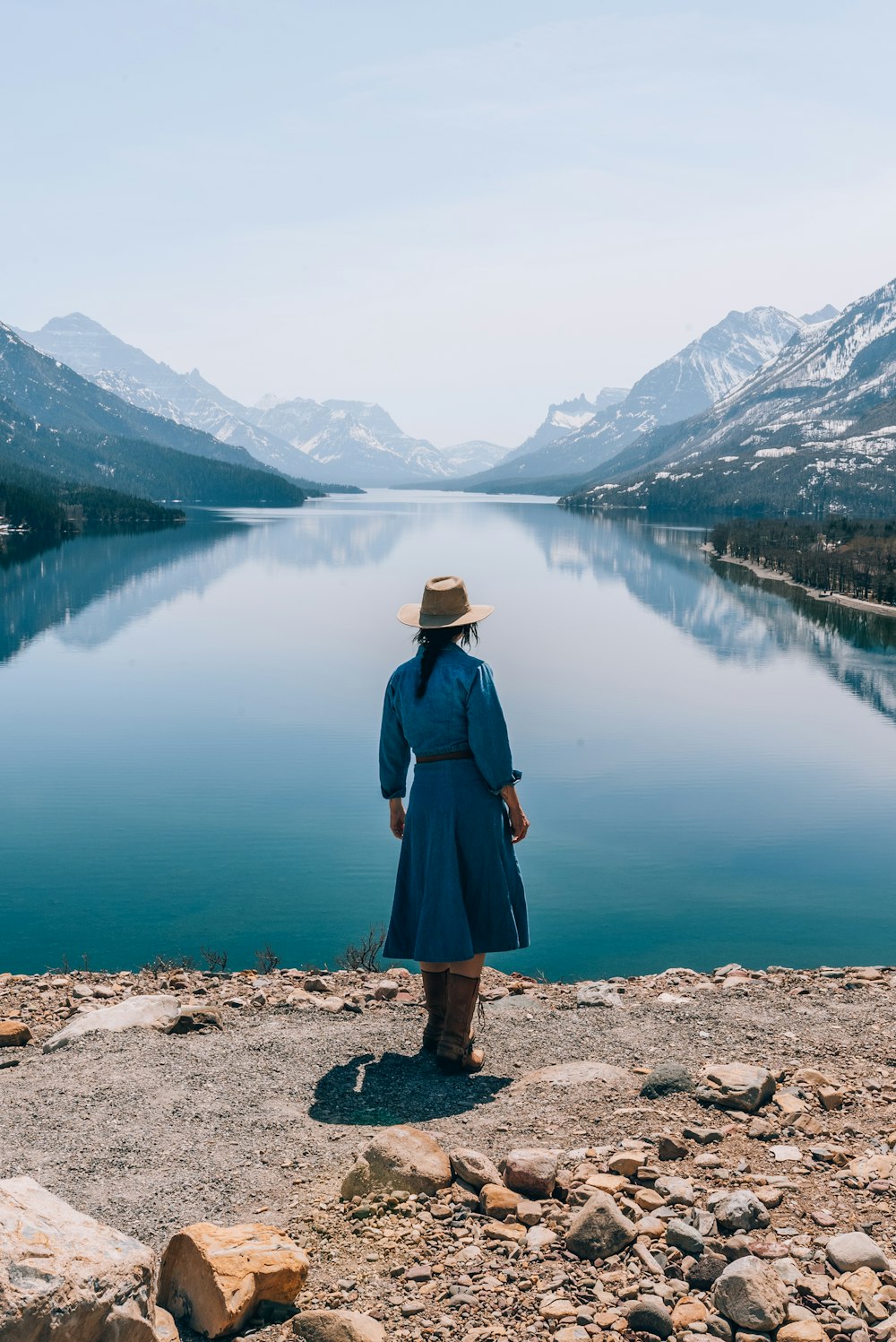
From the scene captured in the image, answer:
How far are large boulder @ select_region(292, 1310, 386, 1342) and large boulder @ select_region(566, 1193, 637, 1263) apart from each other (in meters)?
1.15

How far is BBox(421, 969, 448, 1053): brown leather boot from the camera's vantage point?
9023mm

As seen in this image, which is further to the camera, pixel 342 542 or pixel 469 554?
pixel 342 542

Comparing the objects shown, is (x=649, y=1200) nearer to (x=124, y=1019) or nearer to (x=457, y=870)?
(x=457, y=870)

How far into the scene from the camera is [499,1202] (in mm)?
6273

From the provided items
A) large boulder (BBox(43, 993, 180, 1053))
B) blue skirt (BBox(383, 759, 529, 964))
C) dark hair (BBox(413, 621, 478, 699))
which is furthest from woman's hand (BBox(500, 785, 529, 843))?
large boulder (BBox(43, 993, 180, 1053))

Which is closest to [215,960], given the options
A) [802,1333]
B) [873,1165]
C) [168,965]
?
[168,965]

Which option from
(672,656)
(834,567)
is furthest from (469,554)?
(672,656)

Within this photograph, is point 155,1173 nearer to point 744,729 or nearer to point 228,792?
point 228,792

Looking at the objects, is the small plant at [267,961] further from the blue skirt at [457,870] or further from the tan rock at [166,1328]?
the tan rock at [166,1328]

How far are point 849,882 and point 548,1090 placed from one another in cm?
1847

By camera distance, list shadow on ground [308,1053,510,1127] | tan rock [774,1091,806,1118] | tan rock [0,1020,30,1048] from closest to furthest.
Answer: tan rock [774,1091,806,1118] < shadow on ground [308,1053,510,1127] < tan rock [0,1020,30,1048]

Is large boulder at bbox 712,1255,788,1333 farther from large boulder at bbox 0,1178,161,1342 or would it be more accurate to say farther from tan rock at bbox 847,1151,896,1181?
large boulder at bbox 0,1178,161,1342

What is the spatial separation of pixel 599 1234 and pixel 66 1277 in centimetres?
266

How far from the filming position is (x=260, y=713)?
142 ft
